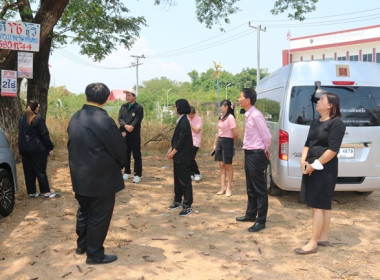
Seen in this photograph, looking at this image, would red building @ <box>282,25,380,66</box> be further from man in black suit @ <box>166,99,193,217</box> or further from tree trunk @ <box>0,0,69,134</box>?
man in black suit @ <box>166,99,193,217</box>

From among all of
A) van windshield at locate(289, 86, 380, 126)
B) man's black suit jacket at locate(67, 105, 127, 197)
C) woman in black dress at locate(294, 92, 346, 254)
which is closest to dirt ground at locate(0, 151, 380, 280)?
woman in black dress at locate(294, 92, 346, 254)

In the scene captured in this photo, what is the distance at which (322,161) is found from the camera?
13.1 ft

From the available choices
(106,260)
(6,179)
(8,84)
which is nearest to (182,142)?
(106,260)

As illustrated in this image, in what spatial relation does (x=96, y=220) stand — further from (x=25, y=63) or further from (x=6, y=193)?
(x=25, y=63)

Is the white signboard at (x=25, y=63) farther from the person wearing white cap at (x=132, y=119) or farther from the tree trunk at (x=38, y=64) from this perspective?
the person wearing white cap at (x=132, y=119)

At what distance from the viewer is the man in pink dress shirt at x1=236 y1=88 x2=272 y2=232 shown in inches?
192

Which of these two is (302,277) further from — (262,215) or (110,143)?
(110,143)

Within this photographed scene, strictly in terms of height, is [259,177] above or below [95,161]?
below

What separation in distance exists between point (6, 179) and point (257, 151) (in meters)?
3.77

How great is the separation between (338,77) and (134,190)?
4169mm

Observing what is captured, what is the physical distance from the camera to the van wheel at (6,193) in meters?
5.52

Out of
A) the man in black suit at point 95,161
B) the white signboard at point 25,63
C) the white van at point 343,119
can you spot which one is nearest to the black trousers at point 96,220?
the man in black suit at point 95,161

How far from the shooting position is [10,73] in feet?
26.6

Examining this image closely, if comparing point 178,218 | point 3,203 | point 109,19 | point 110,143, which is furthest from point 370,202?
point 109,19
